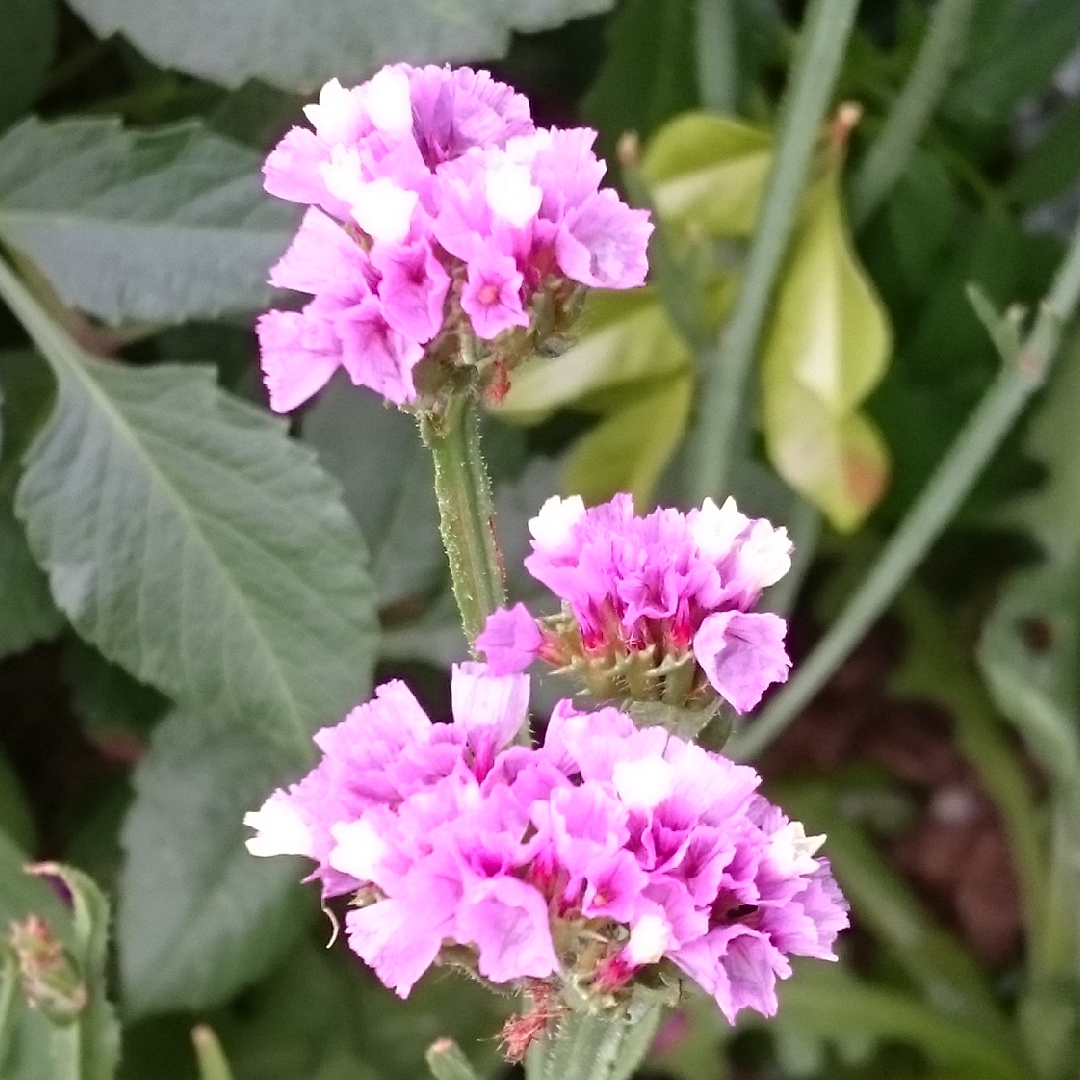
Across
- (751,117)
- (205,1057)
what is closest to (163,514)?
(205,1057)

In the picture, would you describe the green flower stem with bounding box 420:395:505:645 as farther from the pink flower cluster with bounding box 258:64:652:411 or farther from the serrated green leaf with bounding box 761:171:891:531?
the serrated green leaf with bounding box 761:171:891:531

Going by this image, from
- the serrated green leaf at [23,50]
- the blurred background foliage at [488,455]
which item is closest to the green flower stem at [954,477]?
the blurred background foliage at [488,455]

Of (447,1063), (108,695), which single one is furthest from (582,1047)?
(108,695)

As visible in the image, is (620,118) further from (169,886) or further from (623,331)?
(169,886)

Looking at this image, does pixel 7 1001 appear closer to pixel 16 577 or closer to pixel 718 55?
pixel 16 577

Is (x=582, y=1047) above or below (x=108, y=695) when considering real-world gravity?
above

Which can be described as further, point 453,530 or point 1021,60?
point 1021,60

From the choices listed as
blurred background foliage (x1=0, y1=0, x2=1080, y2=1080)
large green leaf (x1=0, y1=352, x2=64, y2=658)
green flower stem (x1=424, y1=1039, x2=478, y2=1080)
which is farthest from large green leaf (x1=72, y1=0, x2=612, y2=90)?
green flower stem (x1=424, y1=1039, x2=478, y2=1080)
